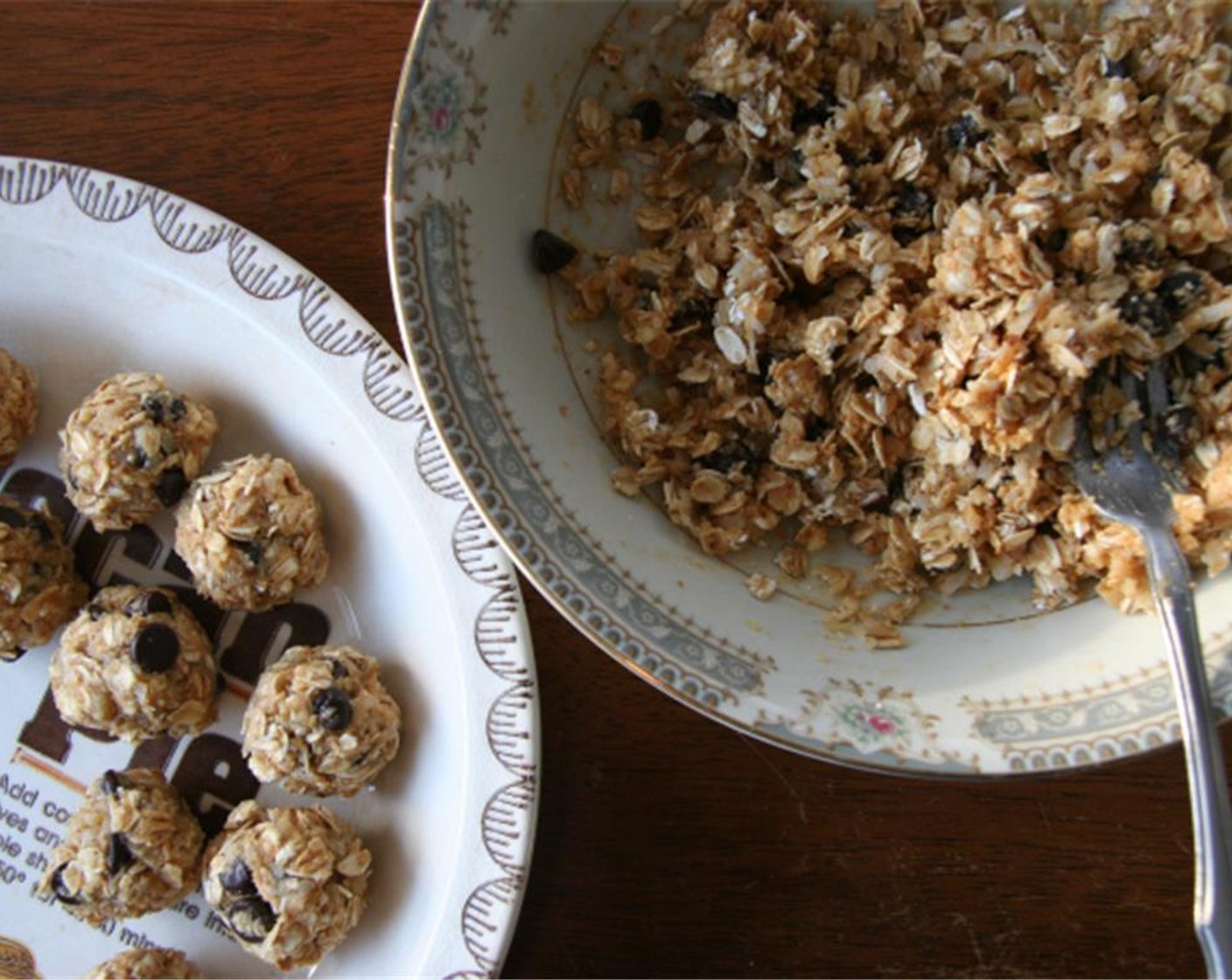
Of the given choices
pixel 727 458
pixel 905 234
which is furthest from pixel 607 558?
pixel 905 234

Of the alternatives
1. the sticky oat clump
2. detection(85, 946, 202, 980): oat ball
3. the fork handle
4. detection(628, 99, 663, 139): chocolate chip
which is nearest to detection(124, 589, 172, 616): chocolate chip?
detection(85, 946, 202, 980): oat ball

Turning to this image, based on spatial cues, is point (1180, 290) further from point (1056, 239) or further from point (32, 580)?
point (32, 580)

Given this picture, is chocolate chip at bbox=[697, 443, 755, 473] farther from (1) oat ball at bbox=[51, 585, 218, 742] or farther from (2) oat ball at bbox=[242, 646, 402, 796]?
(1) oat ball at bbox=[51, 585, 218, 742]

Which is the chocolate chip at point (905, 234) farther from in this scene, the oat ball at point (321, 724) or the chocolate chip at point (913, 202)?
the oat ball at point (321, 724)

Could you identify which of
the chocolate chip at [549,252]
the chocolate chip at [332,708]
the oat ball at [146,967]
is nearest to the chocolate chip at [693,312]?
the chocolate chip at [549,252]

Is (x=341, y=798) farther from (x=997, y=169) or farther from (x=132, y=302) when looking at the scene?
(x=997, y=169)

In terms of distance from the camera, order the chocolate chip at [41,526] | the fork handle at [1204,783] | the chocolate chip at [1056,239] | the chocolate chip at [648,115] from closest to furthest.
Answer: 1. the fork handle at [1204,783]
2. the chocolate chip at [1056,239]
3. the chocolate chip at [648,115]
4. the chocolate chip at [41,526]
